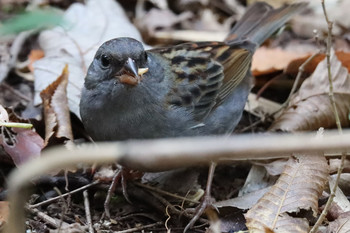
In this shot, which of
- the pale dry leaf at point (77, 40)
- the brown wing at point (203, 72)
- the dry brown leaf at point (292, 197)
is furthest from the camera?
the pale dry leaf at point (77, 40)

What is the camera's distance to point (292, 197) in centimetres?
312

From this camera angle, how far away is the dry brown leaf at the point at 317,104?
424 cm

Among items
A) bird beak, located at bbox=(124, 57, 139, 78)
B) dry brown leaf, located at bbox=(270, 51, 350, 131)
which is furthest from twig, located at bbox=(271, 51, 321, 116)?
bird beak, located at bbox=(124, 57, 139, 78)

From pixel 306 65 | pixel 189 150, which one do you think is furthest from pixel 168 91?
pixel 189 150

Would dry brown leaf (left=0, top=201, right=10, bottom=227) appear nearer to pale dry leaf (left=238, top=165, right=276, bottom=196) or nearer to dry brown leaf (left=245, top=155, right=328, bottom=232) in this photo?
dry brown leaf (left=245, top=155, right=328, bottom=232)

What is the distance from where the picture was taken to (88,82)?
357 cm

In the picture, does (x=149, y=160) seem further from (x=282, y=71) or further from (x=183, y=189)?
(x=282, y=71)

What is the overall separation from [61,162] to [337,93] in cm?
329

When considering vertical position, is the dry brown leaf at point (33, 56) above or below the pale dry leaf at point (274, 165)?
below

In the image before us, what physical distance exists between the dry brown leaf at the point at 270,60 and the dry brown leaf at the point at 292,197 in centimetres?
176

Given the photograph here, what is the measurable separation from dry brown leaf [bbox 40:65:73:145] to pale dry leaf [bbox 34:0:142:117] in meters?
0.14

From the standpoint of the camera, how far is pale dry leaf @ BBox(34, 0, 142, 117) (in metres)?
4.52

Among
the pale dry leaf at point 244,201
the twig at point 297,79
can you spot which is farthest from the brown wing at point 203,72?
the pale dry leaf at point 244,201

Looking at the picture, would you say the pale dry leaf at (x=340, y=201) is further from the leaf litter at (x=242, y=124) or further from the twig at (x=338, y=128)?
the twig at (x=338, y=128)
